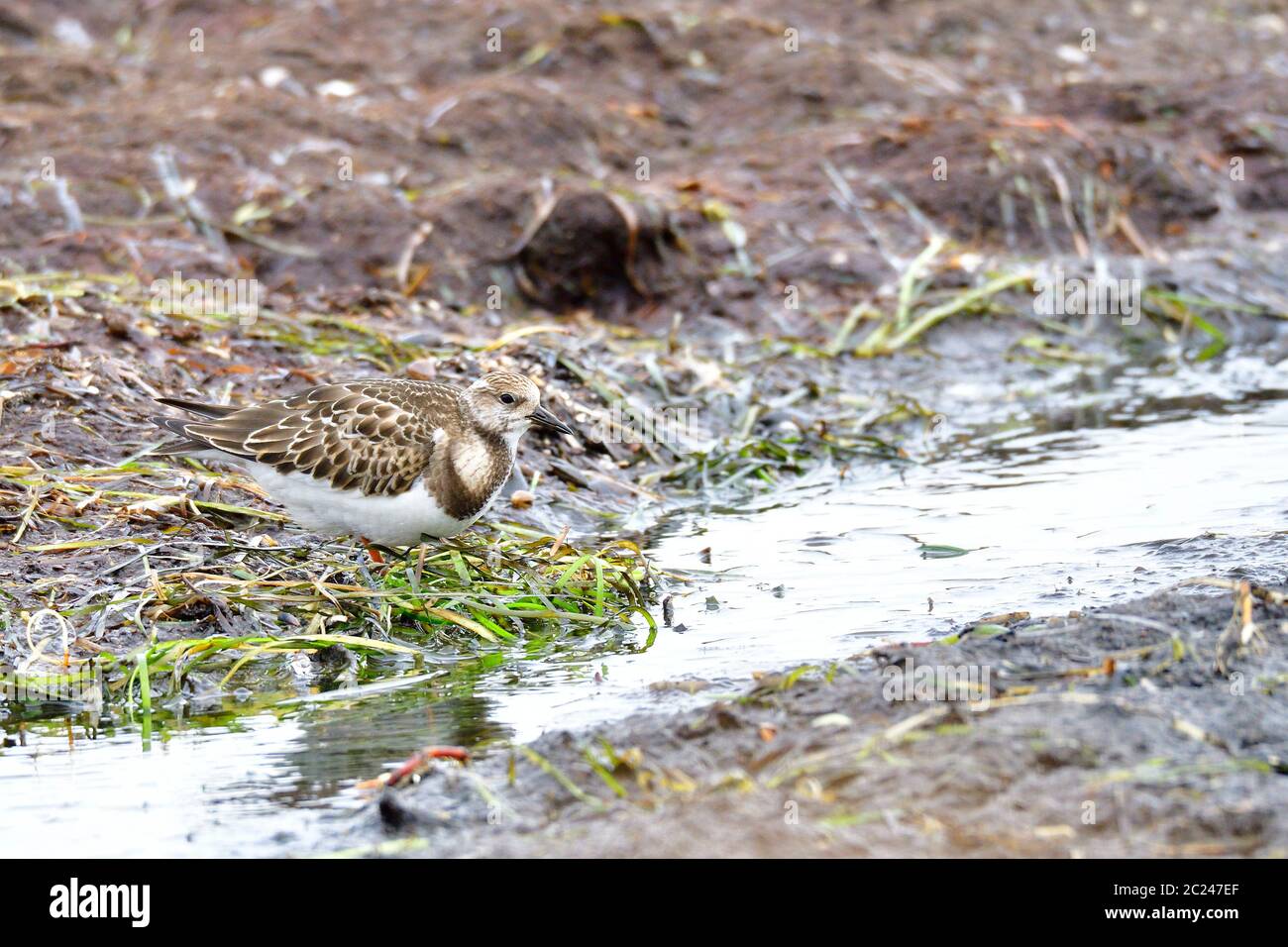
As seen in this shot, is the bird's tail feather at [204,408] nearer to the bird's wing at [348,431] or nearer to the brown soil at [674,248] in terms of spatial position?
the bird's wing at [348,431]

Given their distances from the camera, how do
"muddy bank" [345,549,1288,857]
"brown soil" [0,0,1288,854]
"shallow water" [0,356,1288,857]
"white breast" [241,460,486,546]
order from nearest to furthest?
"muddy bank" [345,549,1288,857] < "brown soil" [0,0,1288,854] < "shallow water" [0,356,1288,857] < "white breast" [241,460,486,546]

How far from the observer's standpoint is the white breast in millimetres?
6688

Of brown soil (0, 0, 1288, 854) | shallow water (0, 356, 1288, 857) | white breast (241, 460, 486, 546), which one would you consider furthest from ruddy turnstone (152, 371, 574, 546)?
shallow water (0, 356, 1288, 857)

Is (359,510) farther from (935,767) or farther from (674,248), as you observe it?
(674,248)

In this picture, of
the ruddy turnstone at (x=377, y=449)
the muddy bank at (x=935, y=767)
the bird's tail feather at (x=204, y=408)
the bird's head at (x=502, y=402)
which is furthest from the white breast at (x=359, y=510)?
the muddy bank at (x=935, y=767)

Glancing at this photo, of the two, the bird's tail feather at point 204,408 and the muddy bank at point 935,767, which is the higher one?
the bird's tail feather at point 204,408

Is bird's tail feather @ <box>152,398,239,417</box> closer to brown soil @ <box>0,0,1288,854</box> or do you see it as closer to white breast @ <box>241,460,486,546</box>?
white breast @ <box>241,460,486,546</box>

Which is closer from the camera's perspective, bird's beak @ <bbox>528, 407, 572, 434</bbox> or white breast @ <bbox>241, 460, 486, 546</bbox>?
white breast @ <bbox>241, 460, 486, 546</bbox>

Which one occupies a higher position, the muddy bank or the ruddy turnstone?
the ruddy turnstone

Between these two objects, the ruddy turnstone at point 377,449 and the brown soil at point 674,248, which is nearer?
the brown soil at point 674,248

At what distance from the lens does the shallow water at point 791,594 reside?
17.0 feet

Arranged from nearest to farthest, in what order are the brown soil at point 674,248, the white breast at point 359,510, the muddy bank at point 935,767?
the muddy bank at point 935,767 → the brown soil at point 674,248 → the white breast at point 359,510

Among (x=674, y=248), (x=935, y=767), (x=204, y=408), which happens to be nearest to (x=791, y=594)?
(x=935, y=767)

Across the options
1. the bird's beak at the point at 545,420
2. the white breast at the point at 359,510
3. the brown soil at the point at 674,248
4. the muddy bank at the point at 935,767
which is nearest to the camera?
the muddy bank at the point at 935,767
